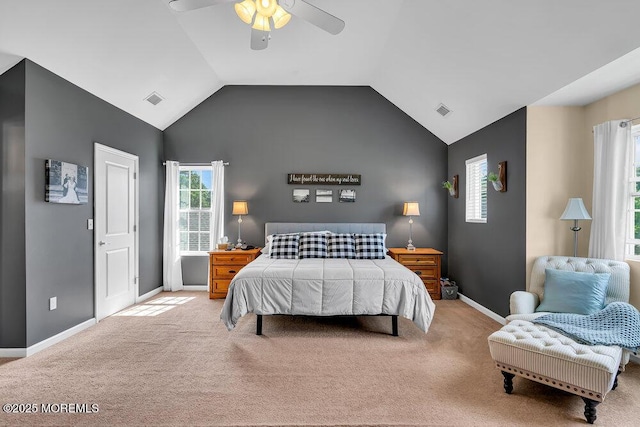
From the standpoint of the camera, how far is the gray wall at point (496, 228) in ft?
12.0

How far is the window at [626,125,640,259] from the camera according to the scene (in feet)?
10.0

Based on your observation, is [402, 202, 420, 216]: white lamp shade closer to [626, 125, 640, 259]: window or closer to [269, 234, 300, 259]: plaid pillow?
[269, 234, 300, 259]: plaid pillow

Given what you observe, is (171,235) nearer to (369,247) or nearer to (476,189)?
(369,247)

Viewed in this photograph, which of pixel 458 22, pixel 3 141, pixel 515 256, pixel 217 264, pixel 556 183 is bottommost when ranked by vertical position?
pixel 217 264

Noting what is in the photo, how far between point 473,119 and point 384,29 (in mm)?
1700

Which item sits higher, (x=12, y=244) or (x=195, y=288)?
(x=12, y=244)

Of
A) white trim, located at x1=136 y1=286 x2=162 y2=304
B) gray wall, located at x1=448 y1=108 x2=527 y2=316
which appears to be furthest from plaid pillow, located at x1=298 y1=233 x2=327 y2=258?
white trim, located at x1=136 y1=286 x2=162 y2=304

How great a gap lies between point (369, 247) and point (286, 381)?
2.51 metres

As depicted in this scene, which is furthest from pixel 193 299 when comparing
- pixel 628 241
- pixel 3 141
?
pixel 628 241

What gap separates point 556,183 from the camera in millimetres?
3516

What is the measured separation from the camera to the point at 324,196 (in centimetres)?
552

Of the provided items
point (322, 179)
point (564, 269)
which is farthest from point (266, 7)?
point (564, 269)

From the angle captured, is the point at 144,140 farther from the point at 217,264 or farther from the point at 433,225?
the point at 433,225

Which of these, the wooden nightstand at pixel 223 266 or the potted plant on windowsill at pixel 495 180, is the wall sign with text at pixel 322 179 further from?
the potted plant on windowsill at pixel 495 180
